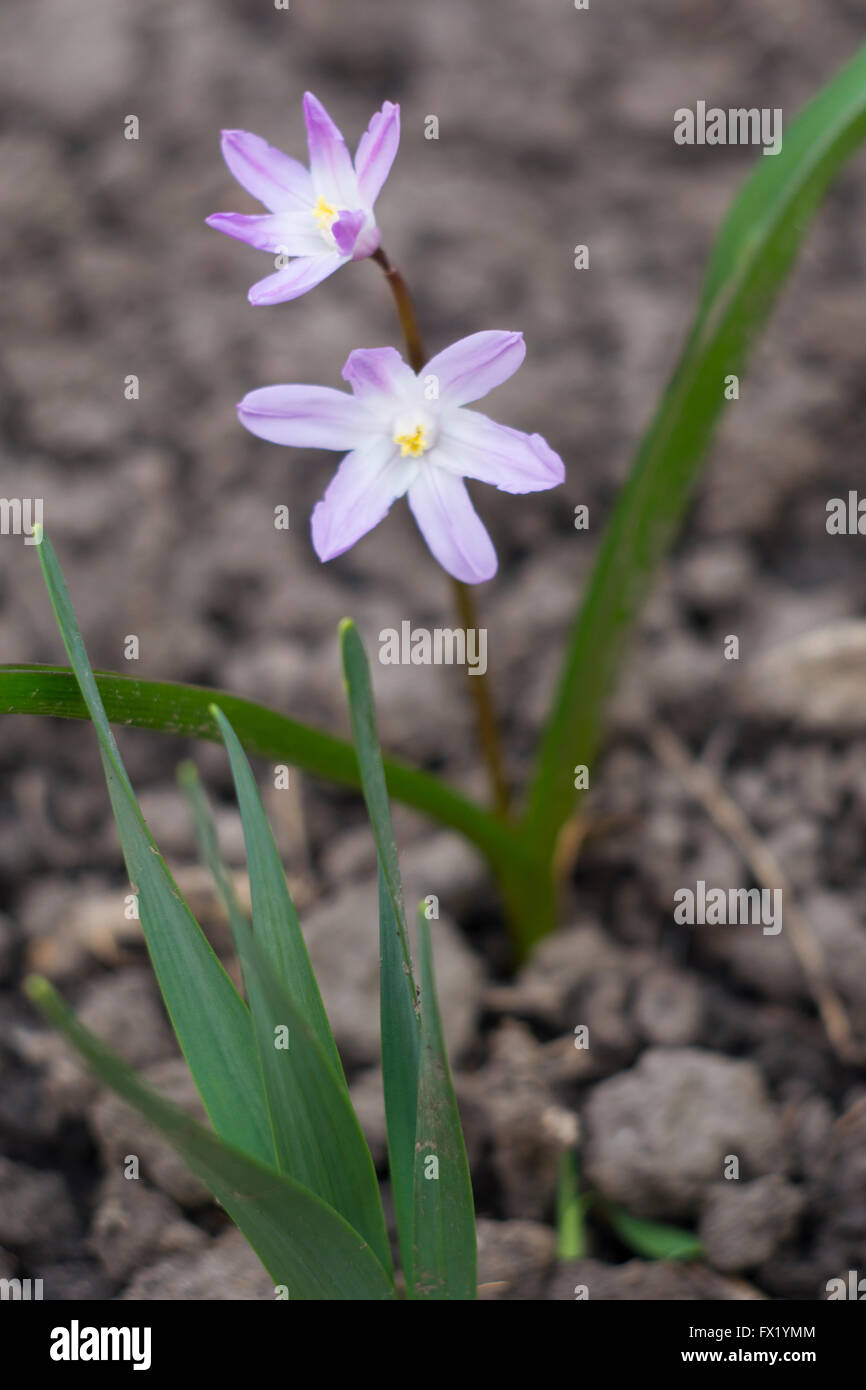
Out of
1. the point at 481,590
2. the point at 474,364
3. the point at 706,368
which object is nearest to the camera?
the point at 474,364

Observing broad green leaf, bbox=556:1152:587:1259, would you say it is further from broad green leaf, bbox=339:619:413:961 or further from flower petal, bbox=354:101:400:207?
flower petal, bbox=354:101:400:207

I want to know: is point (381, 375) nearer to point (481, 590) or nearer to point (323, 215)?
point (323, 215)

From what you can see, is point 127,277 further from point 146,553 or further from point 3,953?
point 3,953

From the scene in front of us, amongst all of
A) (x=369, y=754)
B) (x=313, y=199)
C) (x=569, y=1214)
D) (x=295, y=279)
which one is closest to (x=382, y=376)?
(x=295, y=279)

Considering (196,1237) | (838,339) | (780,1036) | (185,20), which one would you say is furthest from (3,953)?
(185,20)

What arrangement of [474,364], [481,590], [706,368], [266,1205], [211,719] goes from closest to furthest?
[266,1205]
[474,364]
[211,719]
[706,368]
[481,590]

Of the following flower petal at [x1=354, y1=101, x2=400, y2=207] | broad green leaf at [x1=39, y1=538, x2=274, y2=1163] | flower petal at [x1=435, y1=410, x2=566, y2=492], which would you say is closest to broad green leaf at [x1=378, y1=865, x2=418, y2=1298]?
broad green leaf at [x1=39, y1=538, x2=274, y2=1163]

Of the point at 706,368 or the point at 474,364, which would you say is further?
the point at 706,368
